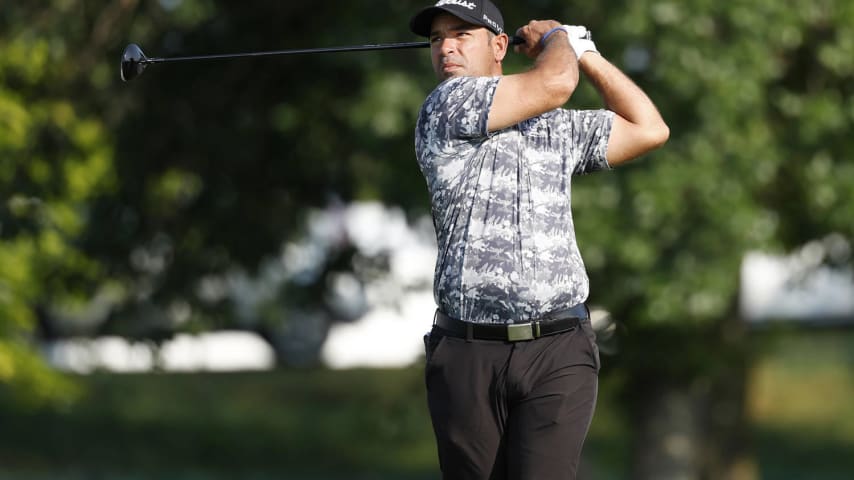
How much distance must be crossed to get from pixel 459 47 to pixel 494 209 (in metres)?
0.53

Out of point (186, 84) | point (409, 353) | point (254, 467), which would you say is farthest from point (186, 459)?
point (186, 84)

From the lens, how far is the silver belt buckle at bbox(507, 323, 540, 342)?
4297 millimetres

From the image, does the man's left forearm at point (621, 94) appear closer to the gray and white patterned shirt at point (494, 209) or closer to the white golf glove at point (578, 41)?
the white golf glove at point (578, 41)

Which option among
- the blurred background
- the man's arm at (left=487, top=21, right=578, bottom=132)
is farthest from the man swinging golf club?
the blurred background

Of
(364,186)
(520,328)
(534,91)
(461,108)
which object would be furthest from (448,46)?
(364,186)

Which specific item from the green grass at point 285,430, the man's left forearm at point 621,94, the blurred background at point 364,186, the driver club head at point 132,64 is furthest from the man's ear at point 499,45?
the green grass at point 285,430

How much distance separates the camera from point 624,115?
4.57m

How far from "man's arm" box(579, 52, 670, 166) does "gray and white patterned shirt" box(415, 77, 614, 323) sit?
0.75 feet

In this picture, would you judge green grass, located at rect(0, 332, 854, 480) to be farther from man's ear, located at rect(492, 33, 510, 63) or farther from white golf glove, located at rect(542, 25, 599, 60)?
man's ear, located at rect(492, 33, 510, 63)

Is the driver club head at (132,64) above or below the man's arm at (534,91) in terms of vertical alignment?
above

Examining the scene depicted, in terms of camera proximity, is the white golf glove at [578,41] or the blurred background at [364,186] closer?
the white golf glove at [578,41]

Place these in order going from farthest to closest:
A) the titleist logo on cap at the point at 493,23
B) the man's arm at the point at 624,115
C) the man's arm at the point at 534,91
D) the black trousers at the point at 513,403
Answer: the man's arm at the point at 624,115, the titleist logo on cap at the point at 493,23, the black trousers at the point at 513,403, the man's arm at the point at 534,91

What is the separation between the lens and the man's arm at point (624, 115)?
451 centimetres

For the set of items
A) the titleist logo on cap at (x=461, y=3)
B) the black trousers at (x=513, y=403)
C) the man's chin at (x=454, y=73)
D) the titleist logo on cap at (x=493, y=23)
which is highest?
the titleist logo on cap at (x=461, y=3)
